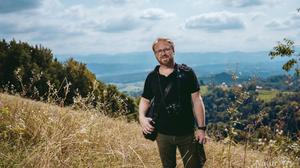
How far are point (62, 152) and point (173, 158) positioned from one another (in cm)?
131

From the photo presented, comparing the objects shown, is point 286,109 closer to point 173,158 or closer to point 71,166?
point 173,158

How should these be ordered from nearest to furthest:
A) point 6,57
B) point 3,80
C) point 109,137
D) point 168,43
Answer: point 168,43, point 109,137, point 3,80, point 6,57

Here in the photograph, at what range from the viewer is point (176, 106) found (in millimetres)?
5156

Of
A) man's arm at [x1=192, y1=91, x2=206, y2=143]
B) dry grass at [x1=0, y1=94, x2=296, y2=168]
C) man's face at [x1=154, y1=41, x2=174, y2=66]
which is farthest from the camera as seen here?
man's arm at [x1=192, y1=91, x2=206, y2=143]

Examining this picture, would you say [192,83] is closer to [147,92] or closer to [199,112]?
[199,112]

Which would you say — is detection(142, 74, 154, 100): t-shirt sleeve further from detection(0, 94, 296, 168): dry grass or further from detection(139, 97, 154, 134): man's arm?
detection(0, 94, 296, 168): dry grass

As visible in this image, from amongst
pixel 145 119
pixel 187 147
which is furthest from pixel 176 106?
pixel 187 147

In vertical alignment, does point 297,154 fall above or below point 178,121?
below

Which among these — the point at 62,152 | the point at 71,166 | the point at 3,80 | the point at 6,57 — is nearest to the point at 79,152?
the point at 62,152

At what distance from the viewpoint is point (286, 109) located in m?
5.97

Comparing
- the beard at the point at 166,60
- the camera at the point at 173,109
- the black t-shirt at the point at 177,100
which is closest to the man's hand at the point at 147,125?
the black t-shirt at the point at 177,100

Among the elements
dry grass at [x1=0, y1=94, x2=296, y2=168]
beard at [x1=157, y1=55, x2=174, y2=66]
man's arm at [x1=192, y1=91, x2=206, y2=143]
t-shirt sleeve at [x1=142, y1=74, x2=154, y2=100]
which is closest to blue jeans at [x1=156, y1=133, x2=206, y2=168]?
man's arm at [x1=192, y1=91, x2=206, y2=143]

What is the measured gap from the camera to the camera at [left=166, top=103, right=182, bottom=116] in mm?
5156

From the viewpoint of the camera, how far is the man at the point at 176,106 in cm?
515
